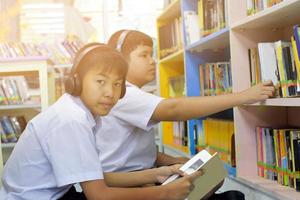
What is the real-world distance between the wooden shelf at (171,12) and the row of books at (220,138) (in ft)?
2.76

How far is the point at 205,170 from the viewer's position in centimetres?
122

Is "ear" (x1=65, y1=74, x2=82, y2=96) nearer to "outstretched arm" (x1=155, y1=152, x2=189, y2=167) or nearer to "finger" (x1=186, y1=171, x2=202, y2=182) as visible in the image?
"finger" (x1=186, y1=171, x2=202, y2=182)

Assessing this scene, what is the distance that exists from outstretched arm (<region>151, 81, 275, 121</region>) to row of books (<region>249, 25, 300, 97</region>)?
0.14 ft

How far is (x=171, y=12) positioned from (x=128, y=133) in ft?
4.84

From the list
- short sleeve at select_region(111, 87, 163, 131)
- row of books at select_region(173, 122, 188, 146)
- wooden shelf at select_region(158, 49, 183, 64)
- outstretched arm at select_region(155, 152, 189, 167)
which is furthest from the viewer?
row of books at select_region(173, 122, 188, 146)

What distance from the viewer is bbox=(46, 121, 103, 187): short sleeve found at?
105 cm

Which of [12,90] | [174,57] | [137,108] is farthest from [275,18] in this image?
[12,90]

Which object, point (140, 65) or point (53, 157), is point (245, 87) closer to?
point (140, 65)

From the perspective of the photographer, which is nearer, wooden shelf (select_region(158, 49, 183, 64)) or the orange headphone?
the orange headphone

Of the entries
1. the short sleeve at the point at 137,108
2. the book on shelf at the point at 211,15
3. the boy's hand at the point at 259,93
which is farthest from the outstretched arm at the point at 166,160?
the book on shelf at the point at 211,15

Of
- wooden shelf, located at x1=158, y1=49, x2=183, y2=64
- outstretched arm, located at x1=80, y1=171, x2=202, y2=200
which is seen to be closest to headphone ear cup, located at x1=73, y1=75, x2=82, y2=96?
outstretched arm, located at x1=80, y1=171, x2=202, y2=200

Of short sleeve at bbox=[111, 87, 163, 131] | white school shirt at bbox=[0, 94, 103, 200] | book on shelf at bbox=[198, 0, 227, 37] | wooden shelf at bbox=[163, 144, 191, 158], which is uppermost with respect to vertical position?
book on shelf at bbox=[198, 0, 227, 37]

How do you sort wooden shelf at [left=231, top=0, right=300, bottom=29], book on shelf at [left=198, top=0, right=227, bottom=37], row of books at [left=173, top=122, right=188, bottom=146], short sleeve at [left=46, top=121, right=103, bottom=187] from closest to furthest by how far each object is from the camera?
short sleeve at [left=46, top=121, right=103, bottom=187] < wooden shelf at [left=231, top=0, right=300, bottom=29] < book on shelf at [left=198, top=0, right=227, bottom=37] < row of books at [left=173, top=122, right=188, bottom=146]

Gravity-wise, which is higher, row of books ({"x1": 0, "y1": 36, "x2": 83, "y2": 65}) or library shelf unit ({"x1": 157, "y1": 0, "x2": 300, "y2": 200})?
row of books ({"x1": 0, "y1": 36, "x2": 83, "y2": 65})
